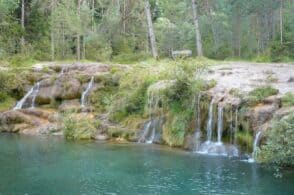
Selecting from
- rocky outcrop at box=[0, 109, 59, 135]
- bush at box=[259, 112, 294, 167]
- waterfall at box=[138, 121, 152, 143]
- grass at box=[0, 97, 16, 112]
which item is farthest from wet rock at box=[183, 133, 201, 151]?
grass at box=[0, 97, 16, 112]

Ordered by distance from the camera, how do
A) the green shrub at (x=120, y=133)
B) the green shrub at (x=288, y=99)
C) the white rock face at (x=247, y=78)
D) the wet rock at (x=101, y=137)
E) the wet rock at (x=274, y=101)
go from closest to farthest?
the green shrub at (x=288, y=99) < the wet rock at (x=274, y=101) < the white rock face at (x=247, y=78) < the green shrub at (x=120, y=133) < the wet rock at (x=101, y=137)

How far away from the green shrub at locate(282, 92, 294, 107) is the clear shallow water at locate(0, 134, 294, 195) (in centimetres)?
258

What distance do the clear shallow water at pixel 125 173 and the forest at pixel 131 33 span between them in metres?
18.3

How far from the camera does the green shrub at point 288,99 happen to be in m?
16.6

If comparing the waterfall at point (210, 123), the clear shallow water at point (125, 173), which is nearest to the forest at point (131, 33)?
the waterfall at point (210, 123)

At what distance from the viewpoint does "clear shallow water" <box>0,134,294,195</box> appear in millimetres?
13180

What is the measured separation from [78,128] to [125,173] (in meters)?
7.04

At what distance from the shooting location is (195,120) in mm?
19344

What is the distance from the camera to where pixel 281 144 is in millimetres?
14320

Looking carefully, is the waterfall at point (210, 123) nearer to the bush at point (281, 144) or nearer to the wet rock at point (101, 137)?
the bush at point (281, 144)

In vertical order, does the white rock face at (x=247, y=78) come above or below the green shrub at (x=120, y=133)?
above

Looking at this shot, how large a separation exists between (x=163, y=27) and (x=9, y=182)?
2902 centimetres

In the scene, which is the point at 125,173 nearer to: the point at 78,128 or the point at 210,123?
the point at 210,123

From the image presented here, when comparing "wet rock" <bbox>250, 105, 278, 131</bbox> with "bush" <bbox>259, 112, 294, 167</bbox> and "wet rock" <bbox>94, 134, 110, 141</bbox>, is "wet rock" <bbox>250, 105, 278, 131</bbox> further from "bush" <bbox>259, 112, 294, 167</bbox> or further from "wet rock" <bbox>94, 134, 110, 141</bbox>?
"wet rock" <bbox>94, 134, 110, 141</bbox>
